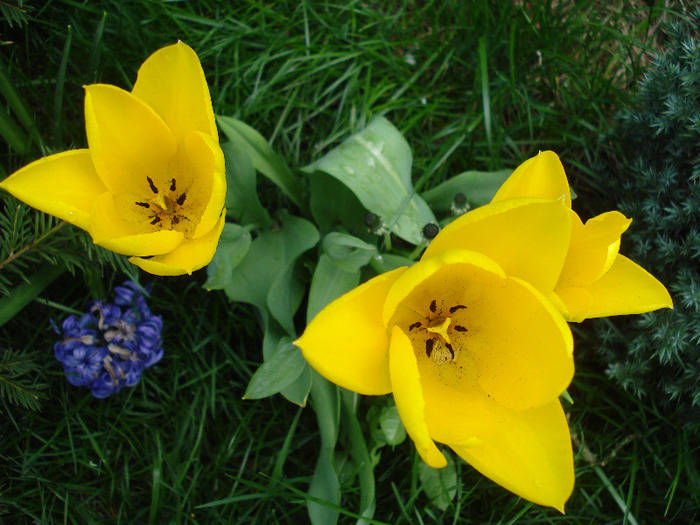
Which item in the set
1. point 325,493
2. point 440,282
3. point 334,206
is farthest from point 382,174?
point 325,493

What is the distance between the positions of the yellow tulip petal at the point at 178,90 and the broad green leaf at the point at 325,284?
21.5 inches

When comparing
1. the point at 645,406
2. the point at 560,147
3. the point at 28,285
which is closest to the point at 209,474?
the point at 28,285

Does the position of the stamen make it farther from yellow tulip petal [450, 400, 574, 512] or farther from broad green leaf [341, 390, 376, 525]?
broad green leaf [341, 390, 376, 525]

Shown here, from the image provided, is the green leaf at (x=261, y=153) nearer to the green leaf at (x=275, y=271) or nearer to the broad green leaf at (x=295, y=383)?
the green leaf at (x=275, y=271)

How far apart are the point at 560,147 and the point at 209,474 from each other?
1892 millimetres

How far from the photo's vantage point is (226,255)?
69.1 inches

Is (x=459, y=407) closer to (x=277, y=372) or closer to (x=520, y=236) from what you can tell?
(x=520, y=236)

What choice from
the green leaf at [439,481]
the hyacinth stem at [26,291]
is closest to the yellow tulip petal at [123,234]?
the hyacinth stem at [26,291]

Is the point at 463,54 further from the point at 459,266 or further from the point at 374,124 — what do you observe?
the point at 459,266

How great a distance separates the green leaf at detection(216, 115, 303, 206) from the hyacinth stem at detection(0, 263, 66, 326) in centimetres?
73

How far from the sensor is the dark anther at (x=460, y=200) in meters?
1.94

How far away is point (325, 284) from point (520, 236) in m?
0.70

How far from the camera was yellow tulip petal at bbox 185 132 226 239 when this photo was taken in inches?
55.9

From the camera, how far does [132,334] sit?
6.93ft
